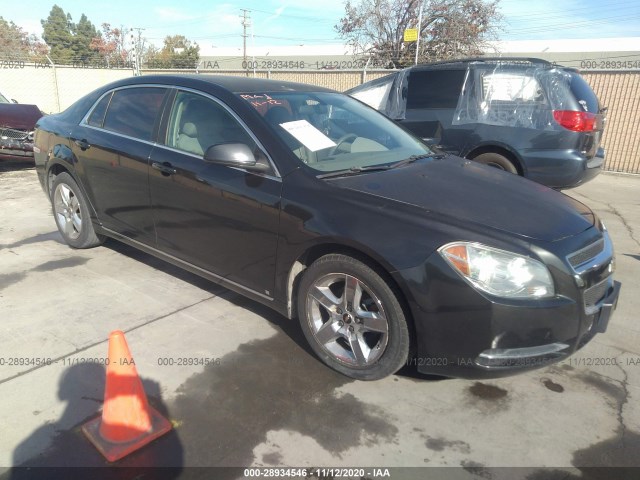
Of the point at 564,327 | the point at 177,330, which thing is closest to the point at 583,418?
the point at 564,327

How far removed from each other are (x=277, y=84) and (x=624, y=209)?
19.7ft

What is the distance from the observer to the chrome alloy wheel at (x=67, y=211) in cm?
470

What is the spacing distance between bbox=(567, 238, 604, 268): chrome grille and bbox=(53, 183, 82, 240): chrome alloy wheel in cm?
426

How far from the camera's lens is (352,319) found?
2.75 meters

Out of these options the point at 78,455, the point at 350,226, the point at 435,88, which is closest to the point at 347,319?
the point at 350,226

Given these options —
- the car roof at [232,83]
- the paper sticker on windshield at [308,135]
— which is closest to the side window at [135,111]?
the car roof at [232,83]

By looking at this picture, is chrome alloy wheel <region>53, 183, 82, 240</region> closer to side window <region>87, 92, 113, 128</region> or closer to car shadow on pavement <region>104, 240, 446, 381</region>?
car shadow on pavement <region>104, 240, 446, 381</region>

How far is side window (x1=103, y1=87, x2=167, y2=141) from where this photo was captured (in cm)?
377

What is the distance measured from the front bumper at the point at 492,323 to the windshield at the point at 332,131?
1.07 metres

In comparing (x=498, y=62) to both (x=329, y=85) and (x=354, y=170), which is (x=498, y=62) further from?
(x=329, y=85)

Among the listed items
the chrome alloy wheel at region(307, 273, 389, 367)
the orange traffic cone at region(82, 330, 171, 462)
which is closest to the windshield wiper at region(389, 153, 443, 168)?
the chrome alloy wheel at region(307, 273, 389, 367)

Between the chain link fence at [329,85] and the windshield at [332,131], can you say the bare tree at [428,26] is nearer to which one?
the chain link fence at [329,85]

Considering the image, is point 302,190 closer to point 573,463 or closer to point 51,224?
point 573,463

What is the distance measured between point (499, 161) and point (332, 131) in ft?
11.1
